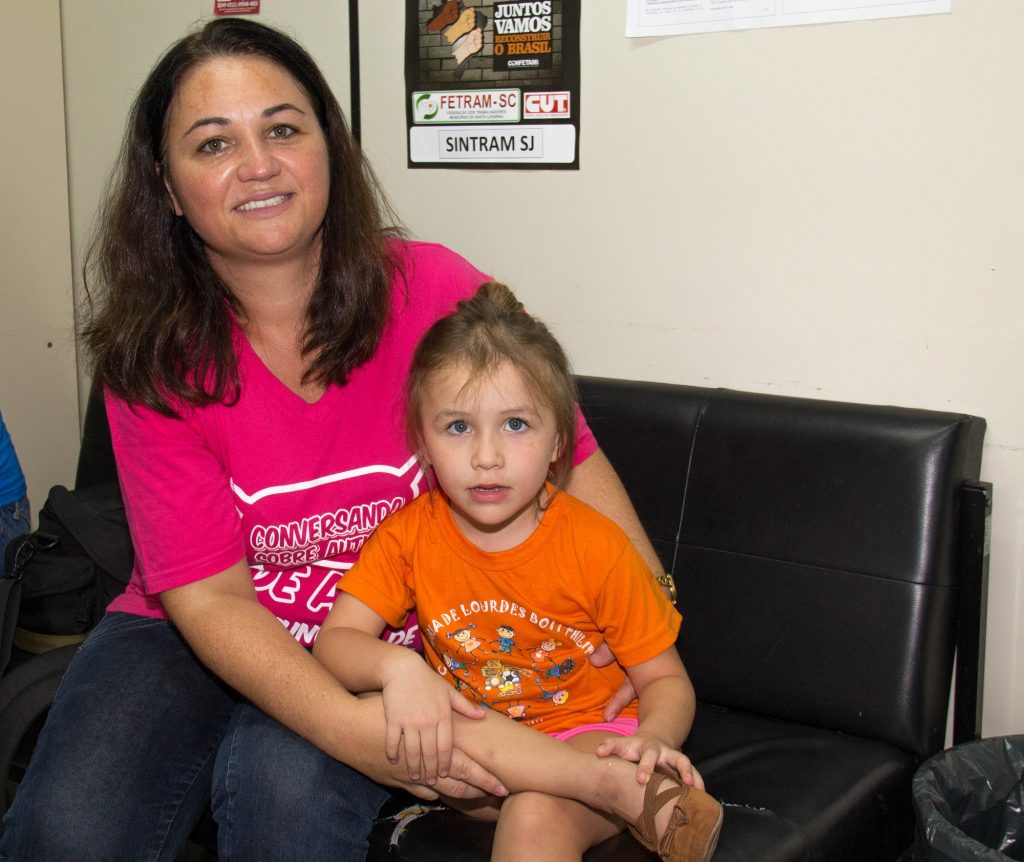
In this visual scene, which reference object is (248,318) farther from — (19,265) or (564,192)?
(19,265)

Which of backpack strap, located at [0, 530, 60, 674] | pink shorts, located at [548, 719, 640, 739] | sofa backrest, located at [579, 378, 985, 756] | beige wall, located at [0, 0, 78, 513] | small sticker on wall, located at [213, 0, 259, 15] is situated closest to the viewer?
pink shorts, located at [548, 719, 640, 739]

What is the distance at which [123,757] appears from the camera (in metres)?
1.49

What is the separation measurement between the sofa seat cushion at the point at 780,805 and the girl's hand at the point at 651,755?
127mm

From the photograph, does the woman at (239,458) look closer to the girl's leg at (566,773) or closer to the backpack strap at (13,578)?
the girl's leg at (566,773)

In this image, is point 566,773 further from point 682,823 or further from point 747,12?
point 747,12

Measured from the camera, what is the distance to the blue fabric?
7.27 ft

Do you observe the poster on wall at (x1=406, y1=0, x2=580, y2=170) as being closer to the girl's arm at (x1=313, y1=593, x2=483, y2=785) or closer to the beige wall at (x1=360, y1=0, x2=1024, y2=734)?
the beige wall at (x1=360, y1=0, x2=1024, y2=734)

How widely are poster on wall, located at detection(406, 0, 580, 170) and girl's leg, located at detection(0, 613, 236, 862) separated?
1.15m

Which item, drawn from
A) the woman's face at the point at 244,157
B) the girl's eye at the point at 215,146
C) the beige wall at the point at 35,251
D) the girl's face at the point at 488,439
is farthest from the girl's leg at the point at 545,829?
the beige wall at the point at 35,251

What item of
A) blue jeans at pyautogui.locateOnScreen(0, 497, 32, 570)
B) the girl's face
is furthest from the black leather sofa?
blue jeans at pyautogui.locateOnScreen(0, 497, 32, 570)

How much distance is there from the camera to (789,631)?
1.76m

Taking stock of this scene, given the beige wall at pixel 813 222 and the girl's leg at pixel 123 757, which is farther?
the beige wall at pixel 813 222

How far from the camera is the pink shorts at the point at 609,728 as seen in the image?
1444 millimetres

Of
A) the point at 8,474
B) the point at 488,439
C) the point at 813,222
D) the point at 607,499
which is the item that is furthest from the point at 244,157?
the point at 8,474
